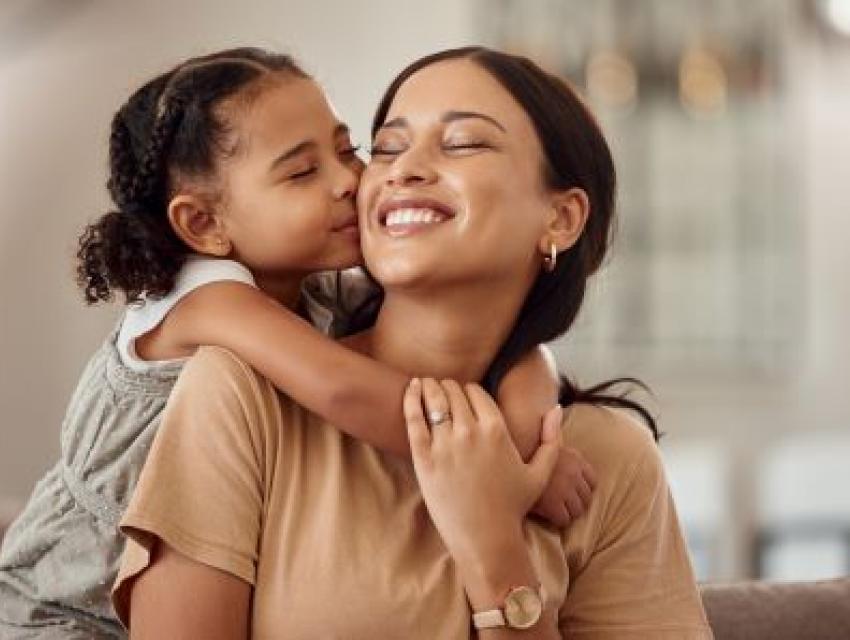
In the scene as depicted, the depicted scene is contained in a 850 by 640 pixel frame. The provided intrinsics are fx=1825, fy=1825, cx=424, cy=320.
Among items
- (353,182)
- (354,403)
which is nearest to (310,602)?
(354,403)

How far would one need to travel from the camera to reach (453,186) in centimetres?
179

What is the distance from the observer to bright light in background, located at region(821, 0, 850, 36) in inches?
243

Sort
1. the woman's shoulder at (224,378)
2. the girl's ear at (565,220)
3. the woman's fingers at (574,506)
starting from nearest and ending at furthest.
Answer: the woman's shoulder at (224,378) < the woman's fingers at (574,506) < the girl's ear at (565,220)

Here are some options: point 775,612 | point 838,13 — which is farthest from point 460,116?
point 838,13

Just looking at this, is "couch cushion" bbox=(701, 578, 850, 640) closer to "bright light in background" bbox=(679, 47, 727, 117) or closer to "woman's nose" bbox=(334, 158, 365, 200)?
"woman's nose" bbox=(334, 158, 365, 200)

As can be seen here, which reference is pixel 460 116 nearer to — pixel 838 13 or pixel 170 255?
pixel 170 255

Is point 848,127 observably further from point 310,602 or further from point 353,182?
point 310,602

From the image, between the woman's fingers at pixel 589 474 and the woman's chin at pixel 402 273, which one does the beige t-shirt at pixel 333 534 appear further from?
the woman's chin at pixel 402 273

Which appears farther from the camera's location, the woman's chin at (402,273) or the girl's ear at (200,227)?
the girl's ear at (200,227)

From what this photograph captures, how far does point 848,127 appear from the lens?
6.32 meters

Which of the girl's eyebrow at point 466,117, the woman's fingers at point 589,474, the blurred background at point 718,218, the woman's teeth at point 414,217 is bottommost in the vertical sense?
the blurred background at point 718,218

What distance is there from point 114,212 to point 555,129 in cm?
50

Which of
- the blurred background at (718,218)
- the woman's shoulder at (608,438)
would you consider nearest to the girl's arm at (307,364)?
the woman's shoulder at (608,438)

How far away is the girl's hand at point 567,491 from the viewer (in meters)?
1.77
